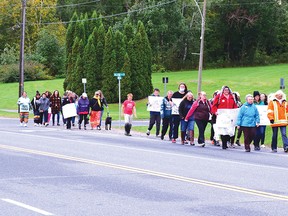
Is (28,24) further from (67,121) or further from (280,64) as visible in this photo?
(67,121)

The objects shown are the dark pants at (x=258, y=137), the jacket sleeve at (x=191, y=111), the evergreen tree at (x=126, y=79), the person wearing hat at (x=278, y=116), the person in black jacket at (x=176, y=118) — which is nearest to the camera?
the person wearing hat at (x=278, y=116)

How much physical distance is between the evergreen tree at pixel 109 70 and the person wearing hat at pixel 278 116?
36239 mm

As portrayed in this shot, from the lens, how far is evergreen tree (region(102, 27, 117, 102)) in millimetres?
56938

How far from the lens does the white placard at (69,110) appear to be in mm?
31819

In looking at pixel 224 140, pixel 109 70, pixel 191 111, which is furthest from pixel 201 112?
pixel 109 70

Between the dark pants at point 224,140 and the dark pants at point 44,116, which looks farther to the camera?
the dark pants at point 44,116

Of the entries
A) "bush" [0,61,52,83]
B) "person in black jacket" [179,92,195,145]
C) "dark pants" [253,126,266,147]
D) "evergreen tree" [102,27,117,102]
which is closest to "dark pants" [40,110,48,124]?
"person in black jacket" [179,92,195,145]

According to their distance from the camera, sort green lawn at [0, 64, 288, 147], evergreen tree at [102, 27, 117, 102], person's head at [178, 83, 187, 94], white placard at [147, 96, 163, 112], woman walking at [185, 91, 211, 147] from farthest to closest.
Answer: green lawn at [0, 64, 288, 147] < evergreen tree at [102, 27, 117, 102] < white placard at [147, 96, 163, 112] < person's head at [178, 83, 187, 94] < woman walking at [185, 91, 211, 147]

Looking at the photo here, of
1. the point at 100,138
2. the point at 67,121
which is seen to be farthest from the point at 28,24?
the point at 100,138

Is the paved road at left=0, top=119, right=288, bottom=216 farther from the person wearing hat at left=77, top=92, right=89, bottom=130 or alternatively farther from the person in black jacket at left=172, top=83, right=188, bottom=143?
the person wearing hat at left=77, top=92, right=89, bottom=130

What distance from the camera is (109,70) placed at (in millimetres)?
57656

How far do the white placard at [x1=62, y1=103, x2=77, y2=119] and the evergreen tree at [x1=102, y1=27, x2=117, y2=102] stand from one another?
2449 cm

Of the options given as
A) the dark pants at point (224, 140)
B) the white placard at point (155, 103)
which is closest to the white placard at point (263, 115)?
the dark pants at point (224, 140)

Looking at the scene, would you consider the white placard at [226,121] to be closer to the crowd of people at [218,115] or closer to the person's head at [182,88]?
the crowd of people at [218,115]
